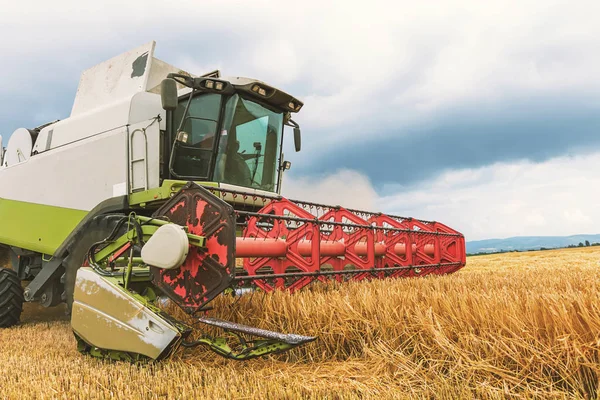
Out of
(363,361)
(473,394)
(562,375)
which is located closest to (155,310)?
(363,361)

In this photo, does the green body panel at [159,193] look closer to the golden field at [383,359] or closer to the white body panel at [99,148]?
the white body panel at [99,148]

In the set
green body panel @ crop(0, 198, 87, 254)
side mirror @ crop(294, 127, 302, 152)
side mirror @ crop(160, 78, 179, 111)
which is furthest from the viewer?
side mirror @ crop(294, 127, 302, 152)

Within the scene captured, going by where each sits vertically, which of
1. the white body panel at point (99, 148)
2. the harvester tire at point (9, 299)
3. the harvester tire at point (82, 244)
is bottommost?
the harvester tire at point (9, 299)

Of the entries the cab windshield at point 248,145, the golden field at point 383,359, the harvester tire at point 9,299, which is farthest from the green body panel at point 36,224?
the golden field at point 383,359

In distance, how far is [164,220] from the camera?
9.86 ft

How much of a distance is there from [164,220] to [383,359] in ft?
5.38

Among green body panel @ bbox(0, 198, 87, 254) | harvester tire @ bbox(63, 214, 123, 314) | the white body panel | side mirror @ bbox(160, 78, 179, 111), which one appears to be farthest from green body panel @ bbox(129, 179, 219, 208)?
green body panel @ bbox(0, 198, 87, 254)

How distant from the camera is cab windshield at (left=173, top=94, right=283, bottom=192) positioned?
4.67 metres

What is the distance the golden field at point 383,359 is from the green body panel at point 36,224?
2197 millimetres

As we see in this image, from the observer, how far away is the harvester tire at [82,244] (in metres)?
4.14

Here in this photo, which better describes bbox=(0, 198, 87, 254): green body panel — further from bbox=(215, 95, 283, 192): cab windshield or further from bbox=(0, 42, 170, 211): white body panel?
bbox=(215, 95, 283, 192): cab windshield

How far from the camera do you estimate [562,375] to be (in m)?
1.70

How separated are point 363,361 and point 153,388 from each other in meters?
1.07

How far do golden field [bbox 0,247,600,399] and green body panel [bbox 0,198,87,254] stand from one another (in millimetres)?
2197
